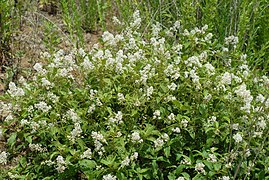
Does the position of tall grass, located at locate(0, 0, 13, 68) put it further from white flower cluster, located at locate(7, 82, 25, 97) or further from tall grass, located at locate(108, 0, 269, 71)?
white flower cluster, located at locate(7, 82, 25, 97)

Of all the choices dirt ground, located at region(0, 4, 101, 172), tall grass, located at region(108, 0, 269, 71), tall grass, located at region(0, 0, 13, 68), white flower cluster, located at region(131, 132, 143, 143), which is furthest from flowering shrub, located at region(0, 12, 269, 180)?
tall grass, located at region(0, 0, 13, 68)

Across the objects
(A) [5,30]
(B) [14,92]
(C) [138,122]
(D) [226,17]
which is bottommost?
(C) [138,122]

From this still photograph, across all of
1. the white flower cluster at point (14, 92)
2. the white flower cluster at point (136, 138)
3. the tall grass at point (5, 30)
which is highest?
the tall grass at point (5, 30)

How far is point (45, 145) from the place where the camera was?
2.73 meters

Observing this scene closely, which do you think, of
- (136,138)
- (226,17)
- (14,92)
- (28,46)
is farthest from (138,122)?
(28,46)

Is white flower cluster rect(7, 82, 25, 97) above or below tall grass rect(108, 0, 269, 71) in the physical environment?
below

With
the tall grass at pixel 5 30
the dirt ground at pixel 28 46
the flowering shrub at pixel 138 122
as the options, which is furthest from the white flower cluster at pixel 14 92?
the tall grass at pixel 5 30

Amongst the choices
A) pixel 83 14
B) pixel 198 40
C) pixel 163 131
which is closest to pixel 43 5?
pixel 83 14

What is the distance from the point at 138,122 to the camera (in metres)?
2.75

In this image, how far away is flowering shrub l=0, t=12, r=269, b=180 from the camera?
248 cm

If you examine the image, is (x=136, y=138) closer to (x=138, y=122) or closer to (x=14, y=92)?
(x=138, y=122)

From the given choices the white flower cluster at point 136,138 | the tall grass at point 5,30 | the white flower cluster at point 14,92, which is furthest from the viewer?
the tall grass at point 5,30

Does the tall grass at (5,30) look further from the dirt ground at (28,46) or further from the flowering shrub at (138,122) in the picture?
the flowering shrub at (138,122)

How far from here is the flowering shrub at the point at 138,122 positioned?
8.15ft
